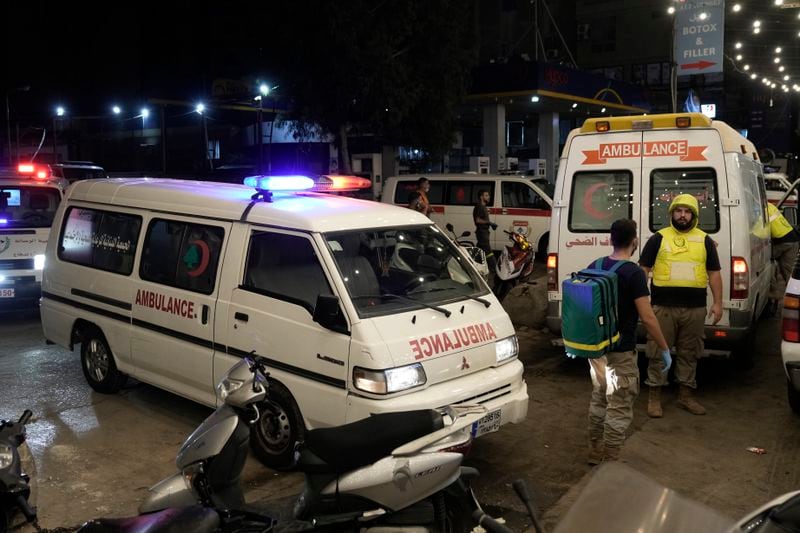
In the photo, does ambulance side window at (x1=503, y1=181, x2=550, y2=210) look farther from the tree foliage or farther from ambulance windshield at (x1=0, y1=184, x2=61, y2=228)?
ambulance windshield at (x1=0, y1=184, x2=61, y2=228)

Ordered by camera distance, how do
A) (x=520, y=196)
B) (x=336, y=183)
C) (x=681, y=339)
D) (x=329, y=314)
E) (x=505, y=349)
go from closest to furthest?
(x=329, y=314) < (x=505, y=349) < (x=681, y=339) < (x=336, y=183) < (x=520, y=196)

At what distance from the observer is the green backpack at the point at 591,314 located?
16.4 ft

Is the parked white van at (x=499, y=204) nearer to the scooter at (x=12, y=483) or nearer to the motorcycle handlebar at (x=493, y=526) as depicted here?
the scooter at (x=12, y=483)

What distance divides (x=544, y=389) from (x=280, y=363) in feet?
10.3

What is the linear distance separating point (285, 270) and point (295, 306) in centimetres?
42

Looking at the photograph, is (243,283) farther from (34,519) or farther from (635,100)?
(635,100)

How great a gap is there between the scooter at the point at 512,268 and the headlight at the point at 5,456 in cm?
797

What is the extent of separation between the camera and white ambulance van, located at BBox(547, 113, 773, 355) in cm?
702

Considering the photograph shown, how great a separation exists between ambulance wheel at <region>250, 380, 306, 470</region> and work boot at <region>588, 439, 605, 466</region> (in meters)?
2.10

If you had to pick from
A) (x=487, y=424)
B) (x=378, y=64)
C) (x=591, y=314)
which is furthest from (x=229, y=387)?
(x=378, y=64)

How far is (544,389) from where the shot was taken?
7.34 metres

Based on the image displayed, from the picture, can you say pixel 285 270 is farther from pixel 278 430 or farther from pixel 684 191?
pixel 684 191

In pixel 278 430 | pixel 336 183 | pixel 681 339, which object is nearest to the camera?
pixel 278 430

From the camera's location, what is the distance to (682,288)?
6.45m
